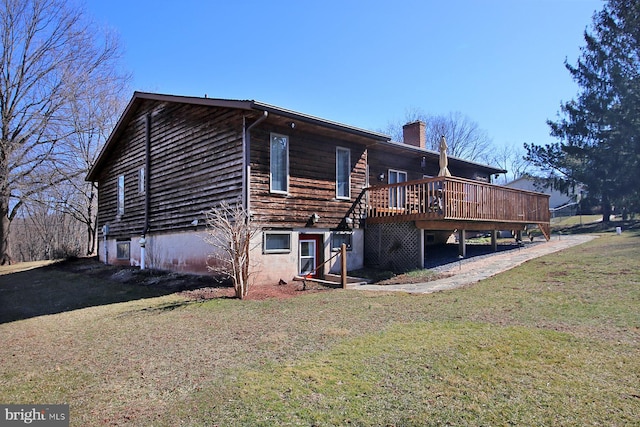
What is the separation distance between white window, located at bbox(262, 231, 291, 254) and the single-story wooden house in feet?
0.10

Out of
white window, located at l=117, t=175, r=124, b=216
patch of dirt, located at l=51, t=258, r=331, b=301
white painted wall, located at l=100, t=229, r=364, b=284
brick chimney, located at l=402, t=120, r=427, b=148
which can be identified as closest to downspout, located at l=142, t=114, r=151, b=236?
white painted wall, located at l=100, t=229, r=364, b=284

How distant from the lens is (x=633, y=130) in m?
21.0

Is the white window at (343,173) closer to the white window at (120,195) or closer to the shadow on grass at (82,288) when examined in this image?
the shadow on grass at (82,288)

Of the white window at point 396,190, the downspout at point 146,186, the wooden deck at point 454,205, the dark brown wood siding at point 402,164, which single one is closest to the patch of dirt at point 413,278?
the wooden deck at point 454,205

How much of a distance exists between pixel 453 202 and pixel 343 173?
3.63 metres

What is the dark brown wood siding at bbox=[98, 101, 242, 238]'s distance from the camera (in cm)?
1173

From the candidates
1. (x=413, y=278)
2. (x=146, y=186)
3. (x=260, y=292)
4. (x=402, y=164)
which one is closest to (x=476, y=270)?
(x=413, y=278)

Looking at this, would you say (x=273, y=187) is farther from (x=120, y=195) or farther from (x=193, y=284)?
(x=120, y=195)

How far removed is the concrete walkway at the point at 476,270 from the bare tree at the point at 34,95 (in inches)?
813

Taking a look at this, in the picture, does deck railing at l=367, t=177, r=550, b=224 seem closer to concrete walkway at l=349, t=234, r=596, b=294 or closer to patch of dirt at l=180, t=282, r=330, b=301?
concrete walkway at l=349, t=234, r=596, b=294

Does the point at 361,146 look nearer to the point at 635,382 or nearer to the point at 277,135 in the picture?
the point at 277,135

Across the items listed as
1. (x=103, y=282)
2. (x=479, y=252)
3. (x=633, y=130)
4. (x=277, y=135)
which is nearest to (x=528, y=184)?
(x=633, y=130)

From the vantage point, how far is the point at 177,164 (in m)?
14.0

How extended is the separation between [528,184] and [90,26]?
43.3m
